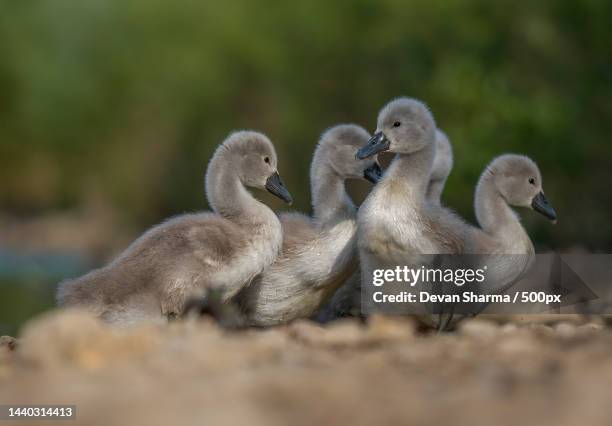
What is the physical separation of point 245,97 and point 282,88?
332 centimetres

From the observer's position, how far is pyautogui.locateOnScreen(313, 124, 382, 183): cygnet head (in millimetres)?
8055

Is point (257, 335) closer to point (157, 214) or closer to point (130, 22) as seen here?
point (157, 214)

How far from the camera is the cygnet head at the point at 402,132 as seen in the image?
7512 millimetres

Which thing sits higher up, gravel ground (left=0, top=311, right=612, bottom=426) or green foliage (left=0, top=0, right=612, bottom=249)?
green foliage (left=0, top=0, right=612, bottom=249)

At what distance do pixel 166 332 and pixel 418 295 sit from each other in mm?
2101

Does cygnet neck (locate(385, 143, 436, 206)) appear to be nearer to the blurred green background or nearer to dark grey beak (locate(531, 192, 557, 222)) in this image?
dark grey beak (locate(531, 192, 557, 222))

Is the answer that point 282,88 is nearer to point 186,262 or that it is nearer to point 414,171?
point 414,171

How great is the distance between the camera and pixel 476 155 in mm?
16281

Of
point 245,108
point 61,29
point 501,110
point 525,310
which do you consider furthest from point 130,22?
point 525,310

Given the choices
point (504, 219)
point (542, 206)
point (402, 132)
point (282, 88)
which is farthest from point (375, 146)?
point (282, 88)

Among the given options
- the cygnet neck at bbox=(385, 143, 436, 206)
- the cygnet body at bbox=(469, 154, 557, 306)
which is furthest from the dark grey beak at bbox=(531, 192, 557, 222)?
the cygnet neck at bbox=(385, 143, 436, 206)

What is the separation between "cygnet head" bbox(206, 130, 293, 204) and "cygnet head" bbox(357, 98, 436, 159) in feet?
2.27

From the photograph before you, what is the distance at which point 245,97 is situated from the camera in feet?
96.8

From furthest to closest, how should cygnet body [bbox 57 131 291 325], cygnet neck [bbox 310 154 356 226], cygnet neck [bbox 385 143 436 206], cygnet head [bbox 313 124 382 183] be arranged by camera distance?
cygnet head [bbox 313 124 382 183], cygnet neck [bbox 310 154 356 226], cygnet neck [bbox 385 143 436 206], cygnet body [bbox 57 131 291 325]
